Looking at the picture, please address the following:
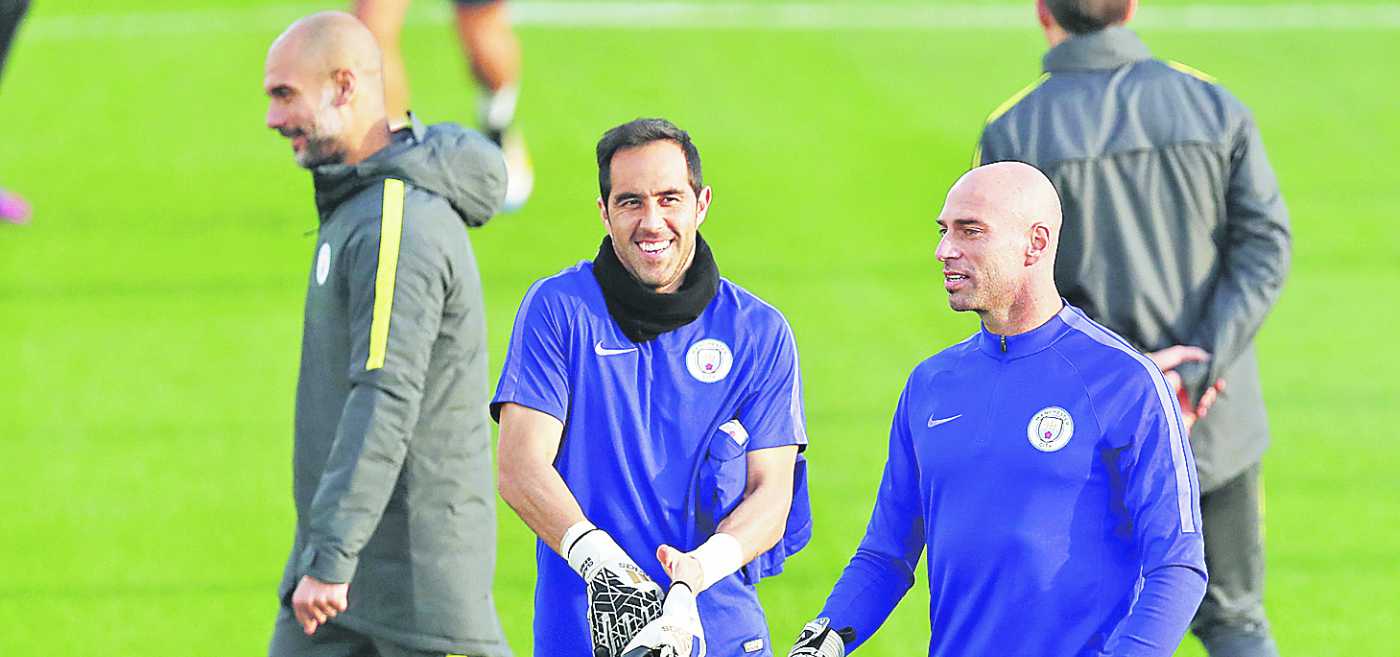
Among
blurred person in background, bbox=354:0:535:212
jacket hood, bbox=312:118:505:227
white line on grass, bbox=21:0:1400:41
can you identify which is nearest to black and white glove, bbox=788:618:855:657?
jacket hood, bbox=312:118:505:227

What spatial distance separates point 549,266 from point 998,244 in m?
8.52

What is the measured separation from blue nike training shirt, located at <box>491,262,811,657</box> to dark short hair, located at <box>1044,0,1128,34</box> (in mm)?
1542

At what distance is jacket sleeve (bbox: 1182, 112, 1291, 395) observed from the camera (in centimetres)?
543

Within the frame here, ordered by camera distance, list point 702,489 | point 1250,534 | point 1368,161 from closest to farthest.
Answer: point 702,489
point 1250,534
point 1368,161

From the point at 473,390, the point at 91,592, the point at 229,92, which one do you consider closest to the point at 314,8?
the point at 229,92

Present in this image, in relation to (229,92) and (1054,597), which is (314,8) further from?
(1054,597)

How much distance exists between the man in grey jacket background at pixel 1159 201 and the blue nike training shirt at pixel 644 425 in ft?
4.35

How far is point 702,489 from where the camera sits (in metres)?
4.38

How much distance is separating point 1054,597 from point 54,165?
11873 millimetres

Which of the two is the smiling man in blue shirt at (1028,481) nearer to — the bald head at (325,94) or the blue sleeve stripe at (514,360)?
the blue sleeve stripe at (514,360)

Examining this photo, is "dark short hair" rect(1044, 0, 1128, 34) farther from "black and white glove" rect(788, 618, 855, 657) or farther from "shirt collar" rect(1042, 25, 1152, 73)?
"black and white glove" rect(788, 618, 855, 657)

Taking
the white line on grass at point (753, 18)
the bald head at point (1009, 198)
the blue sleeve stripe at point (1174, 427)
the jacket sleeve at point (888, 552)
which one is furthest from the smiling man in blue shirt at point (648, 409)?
the white line on grass at point (753, 18)

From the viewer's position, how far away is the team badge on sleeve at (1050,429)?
12.7 ft

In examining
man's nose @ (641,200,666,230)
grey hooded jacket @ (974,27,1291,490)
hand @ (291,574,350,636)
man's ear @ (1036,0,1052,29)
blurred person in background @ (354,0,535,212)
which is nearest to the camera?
man's nose @ (641,200,666,230)
